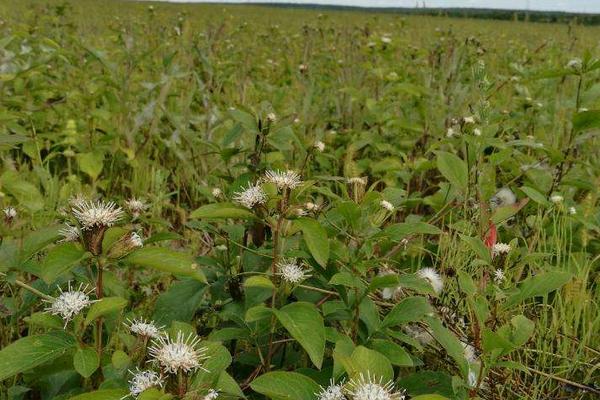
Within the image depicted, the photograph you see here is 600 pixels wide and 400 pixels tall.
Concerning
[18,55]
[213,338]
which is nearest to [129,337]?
[213,338]

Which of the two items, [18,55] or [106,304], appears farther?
[18,55]

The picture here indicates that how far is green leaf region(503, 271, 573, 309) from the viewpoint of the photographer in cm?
125

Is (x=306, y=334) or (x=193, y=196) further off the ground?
(x=306, y=334)

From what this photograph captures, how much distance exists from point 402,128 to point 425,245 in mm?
1114

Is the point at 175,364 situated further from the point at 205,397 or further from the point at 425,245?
the point at 425,245

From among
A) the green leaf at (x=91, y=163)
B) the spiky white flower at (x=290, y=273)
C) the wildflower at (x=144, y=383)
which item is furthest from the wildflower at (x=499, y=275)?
the green leaf at (x=91, y=163)

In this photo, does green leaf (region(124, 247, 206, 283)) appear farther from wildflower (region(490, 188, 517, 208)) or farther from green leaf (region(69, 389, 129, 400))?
wildflower (region(490, 188, 517, 208))

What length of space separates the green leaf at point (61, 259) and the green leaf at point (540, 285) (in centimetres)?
86

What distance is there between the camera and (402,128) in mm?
3016

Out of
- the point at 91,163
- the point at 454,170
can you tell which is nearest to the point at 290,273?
the point at 454,170

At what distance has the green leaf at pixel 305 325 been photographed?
1.02m

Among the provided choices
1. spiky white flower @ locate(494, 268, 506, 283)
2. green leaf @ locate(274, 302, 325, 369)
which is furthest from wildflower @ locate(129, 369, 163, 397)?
spiky white flower @ locate(494, 268, 506, 283)

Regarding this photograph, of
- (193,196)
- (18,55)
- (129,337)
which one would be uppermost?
(18,55)

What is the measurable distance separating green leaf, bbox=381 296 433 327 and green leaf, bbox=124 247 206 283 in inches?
16.0
